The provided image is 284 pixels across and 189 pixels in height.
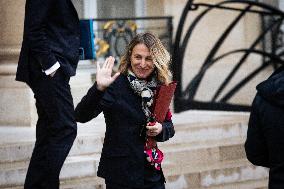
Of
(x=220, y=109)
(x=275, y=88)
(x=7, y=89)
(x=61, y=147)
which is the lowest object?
(x=220, y=109)

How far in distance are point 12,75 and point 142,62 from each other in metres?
3.80

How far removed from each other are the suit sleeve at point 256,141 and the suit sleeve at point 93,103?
2.66 ft

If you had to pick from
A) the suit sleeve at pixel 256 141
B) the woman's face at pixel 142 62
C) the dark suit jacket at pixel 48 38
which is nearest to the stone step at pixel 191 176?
the dark suit jacket at pixel 48 38

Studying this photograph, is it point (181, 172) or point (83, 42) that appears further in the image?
point (181, 172)

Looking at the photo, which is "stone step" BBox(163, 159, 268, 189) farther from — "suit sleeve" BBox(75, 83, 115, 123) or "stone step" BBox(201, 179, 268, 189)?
"suit sleeve" BBox(75, 83, 115, 123)

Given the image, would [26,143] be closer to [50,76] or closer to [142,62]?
[50,76]

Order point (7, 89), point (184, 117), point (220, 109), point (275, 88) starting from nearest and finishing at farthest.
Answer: point (275, 88), point (7, 89), point (184, 117), point (220, 109)

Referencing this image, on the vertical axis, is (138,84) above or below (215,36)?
above

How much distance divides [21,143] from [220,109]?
3.23 m

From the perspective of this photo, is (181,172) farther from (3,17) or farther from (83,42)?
(3,17)

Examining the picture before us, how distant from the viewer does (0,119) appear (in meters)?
6.73

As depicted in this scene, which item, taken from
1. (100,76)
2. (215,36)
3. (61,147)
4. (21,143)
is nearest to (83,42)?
(61,147)

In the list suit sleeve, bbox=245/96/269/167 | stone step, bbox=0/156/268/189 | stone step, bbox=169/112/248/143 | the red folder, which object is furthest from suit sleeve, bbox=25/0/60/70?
stone step, bbox=169/112/248/143

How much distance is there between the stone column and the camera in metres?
6.65
